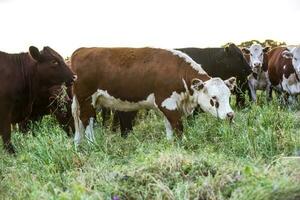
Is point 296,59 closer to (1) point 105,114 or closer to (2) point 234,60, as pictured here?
(2) point 234,60

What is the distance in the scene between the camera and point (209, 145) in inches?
324

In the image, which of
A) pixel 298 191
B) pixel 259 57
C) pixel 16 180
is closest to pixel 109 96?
pixel 16 180

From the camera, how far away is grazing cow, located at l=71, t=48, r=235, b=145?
9.68 m

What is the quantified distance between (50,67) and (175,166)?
191 inches

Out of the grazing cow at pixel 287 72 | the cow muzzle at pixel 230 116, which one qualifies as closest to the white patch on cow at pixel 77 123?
the cow muzzle at pixel 230 116

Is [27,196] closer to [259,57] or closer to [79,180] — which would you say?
[79,180]

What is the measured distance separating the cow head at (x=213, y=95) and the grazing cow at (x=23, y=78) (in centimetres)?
230

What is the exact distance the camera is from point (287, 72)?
549 inches

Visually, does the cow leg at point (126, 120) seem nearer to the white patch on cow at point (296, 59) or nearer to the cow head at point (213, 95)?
the cow head at point (213, 95)

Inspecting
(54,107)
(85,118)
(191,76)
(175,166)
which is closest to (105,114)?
(54,107)

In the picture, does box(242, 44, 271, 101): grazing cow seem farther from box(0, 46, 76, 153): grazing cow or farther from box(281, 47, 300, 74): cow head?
box(0, 46, 76, 153): grazing cow

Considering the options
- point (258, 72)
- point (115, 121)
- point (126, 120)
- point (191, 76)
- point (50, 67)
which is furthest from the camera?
point (258, 72)

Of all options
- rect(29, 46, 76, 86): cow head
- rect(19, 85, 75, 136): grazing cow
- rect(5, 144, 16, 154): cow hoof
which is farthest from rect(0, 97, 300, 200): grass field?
rect(19, 85, 75, 136): grazing cow

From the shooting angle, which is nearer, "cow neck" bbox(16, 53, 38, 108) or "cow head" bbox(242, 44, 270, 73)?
"cow neck" bbox(16, 53, 38, 108)
